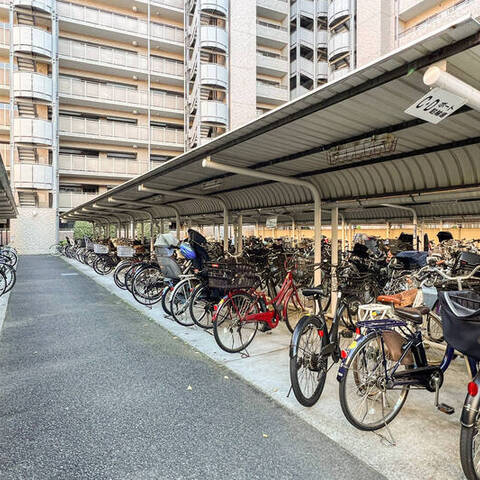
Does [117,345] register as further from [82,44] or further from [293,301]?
[82,44]

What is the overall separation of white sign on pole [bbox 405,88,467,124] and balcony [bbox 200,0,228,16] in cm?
2864

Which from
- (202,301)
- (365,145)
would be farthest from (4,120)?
(365,145)

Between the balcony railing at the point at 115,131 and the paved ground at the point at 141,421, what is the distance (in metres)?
25.4

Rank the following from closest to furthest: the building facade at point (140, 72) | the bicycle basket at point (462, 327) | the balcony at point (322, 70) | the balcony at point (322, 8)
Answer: the bicycle basket at point (462, 327) < the building facade at point (140, 72) < the balcony at point (322, 8) < the balcony at point (322, 70)

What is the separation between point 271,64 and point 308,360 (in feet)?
102

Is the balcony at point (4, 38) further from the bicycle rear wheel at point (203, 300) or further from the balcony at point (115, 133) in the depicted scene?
the bicycle rear wheel at point (203, 300)

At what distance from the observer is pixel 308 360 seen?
2.97 m

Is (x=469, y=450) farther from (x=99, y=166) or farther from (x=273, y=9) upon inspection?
(x=273, y=9)

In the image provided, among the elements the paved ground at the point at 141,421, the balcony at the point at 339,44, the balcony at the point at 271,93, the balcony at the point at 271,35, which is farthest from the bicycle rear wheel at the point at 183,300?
the balcony at the point at 271,35

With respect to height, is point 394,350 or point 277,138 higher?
point 277,138

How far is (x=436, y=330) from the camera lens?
4230 millimetres

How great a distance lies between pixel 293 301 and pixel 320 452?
284cm

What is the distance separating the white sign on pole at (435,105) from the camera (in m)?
2.20

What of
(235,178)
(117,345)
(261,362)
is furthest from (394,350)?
(235,178)
